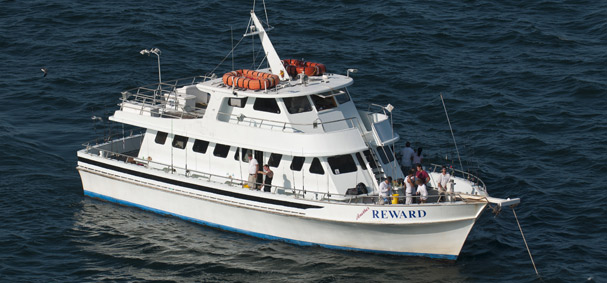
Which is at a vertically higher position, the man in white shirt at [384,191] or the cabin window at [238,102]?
the cabin window at [238,102]

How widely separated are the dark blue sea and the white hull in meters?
0.41

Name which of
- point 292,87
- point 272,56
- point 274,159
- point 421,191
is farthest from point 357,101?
point 421,191

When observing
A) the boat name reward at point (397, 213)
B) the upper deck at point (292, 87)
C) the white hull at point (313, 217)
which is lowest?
the white hull at point (313, 217)

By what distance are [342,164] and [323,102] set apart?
2.56 meters

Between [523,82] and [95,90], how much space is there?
2088cm

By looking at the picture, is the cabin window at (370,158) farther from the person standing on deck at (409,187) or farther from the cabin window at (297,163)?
the cabin window at (297,163)

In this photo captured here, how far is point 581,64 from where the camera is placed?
45062 millimetres

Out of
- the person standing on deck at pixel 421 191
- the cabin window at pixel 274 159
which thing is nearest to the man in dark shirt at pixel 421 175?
the person standing on deck at pixel 421 191

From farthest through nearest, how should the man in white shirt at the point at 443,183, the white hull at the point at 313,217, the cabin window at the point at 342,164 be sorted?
the cabin window at the point at 342,164 → the man in white shirt at the point at 443,183 → the white hull at the point at 313,217

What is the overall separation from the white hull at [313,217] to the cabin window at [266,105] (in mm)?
2947

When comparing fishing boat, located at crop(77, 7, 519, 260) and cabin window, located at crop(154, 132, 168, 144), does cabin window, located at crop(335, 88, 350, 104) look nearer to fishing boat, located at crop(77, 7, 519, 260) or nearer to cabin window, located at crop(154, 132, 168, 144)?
fishing boat, located at crop(77, 7, 519, 260)

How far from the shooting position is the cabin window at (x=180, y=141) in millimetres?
32156

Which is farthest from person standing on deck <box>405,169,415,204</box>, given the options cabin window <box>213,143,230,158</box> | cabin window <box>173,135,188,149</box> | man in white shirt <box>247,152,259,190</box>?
cabin window <box>173,135,188,149</box>

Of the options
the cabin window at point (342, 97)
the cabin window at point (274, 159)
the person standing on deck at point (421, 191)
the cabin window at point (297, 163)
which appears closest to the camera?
the person standing on deck at point (421, 191)
